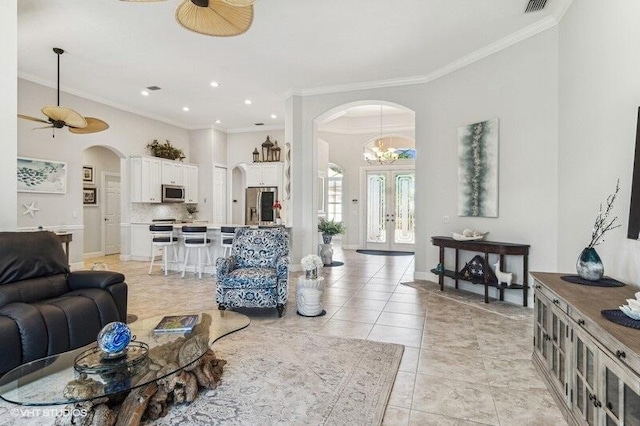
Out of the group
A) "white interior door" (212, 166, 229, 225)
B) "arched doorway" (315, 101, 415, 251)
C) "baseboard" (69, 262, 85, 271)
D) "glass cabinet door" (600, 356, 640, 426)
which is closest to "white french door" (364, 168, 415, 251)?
"arched doorway" (315, 101, 415, 251)

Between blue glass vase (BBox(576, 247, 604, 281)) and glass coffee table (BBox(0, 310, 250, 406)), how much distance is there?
262 centimetres

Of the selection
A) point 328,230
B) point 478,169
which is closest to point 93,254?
point 328,230

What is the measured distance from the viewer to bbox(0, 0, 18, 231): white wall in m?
3.18

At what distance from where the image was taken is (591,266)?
2521 millimetres

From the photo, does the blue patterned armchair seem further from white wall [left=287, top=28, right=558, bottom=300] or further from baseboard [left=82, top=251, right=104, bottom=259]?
baseboard [left=82, top=251, right=104, bottom=259]

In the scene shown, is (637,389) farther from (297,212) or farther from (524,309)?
(297,212)

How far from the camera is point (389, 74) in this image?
19.6 ft

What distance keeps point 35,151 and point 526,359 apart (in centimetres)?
768

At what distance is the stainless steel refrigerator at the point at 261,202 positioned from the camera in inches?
375

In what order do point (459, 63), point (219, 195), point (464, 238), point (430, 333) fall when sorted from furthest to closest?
point (219, 195), point (459, 63), point (464, 238), point (430, 333)

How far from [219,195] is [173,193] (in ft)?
4.73

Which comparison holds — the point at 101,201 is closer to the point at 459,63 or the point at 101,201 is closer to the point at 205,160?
the point at 205,160

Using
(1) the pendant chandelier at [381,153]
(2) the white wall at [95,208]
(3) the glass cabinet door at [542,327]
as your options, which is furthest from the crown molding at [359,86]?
(2) the white wall at [95,208]

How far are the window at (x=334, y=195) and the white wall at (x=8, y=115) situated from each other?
8.49m
